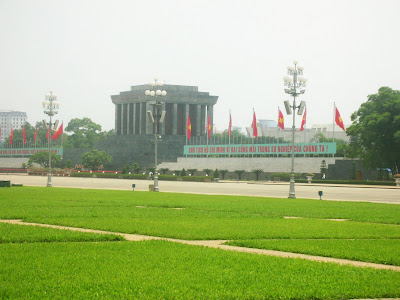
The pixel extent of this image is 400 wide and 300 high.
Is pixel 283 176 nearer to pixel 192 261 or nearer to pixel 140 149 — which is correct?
pixel 140 149

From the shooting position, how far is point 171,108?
130000mm

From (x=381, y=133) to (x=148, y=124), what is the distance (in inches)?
2613

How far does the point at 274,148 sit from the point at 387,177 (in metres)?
22.0

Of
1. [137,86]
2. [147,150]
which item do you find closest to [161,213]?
[147,150]

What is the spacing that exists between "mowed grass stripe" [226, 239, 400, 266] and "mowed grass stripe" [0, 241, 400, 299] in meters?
1.33

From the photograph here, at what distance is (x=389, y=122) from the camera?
72125 mm

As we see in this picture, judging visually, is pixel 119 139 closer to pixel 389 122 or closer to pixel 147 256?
pixel 389 122

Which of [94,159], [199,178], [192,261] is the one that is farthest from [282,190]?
[94,159]

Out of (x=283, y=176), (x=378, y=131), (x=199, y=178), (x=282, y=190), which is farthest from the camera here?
(x=199, y=178)

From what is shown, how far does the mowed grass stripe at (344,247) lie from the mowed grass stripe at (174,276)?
133 cm

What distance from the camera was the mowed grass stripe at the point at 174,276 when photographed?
927 cm

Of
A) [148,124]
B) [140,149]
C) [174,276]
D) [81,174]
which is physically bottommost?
[174,276]

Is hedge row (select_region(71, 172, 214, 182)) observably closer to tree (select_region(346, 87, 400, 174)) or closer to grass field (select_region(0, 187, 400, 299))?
tree (select_region(346, 87, 400, 174))

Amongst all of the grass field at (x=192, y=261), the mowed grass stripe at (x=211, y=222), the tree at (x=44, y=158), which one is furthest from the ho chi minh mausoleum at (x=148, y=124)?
the grass field at (x=192, y=261)
